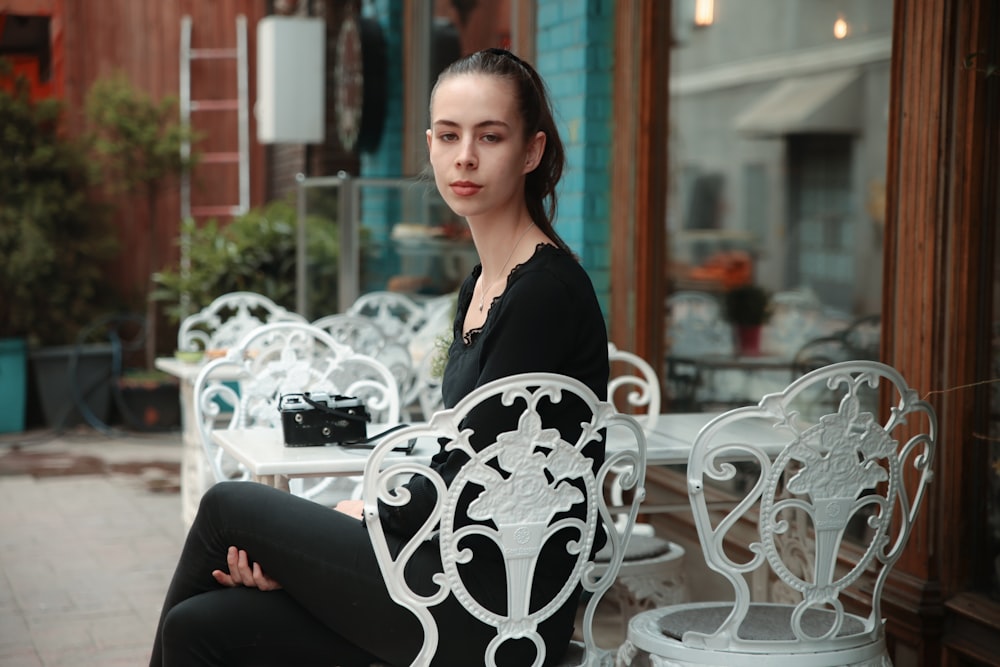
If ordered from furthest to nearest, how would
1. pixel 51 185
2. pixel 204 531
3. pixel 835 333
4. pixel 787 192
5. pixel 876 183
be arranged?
pixel 787 192 → pixel 876 183 → pixel 51 185 → pixel 835 333 → pixel 204 531

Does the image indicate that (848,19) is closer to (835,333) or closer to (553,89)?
(835,333)

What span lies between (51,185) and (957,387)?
6.80m

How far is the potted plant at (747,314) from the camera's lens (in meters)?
6.71

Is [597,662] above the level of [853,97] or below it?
below

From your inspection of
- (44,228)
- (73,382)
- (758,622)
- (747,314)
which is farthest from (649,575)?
(44,228)

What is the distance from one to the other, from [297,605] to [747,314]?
5.49 metres

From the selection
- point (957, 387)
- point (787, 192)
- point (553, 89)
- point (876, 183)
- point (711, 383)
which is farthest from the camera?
point (787, 192)

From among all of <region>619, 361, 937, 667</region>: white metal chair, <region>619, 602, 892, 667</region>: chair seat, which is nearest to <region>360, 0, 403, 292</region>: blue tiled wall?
<region>619, 602, 892, 667</region>: chair seat

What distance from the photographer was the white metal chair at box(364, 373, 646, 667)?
199 cm

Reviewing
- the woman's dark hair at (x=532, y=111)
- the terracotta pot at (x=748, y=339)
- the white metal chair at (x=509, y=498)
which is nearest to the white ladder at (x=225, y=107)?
the terracotta pot at (x=748, y=339)

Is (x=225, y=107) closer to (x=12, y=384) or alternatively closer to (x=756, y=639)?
(x=12, y=384)

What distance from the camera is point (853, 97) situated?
9297 mm

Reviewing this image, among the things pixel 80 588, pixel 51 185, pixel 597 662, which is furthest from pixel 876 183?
pixel 597 662

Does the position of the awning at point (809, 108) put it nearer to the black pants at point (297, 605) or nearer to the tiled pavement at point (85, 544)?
the tiled pavement at point (85, 544)
